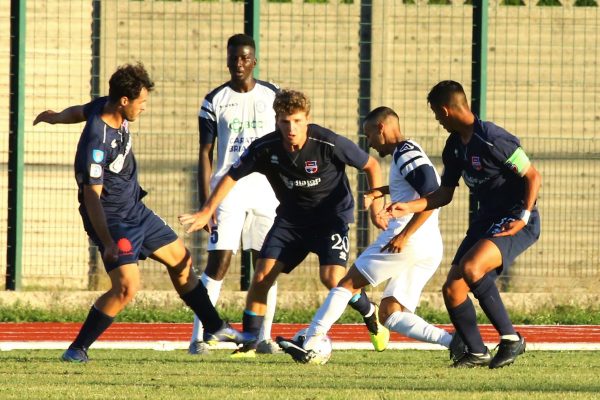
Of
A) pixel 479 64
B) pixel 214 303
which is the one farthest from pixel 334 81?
pixel 214 303

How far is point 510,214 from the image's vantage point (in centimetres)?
884

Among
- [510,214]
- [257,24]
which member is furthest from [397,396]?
[257,24]

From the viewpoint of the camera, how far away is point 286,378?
793 cm

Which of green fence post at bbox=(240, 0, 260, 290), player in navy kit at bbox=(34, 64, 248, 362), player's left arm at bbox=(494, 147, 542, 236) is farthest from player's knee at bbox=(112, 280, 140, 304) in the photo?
green fence post at bbox=(240, 0, 260, 290)

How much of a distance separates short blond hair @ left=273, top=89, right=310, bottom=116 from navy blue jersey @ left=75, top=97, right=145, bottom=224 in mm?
1048

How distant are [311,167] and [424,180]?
0.78m

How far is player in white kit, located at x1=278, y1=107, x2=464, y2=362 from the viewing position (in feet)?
29.9

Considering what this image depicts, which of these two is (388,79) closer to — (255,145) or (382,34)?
(382,34)

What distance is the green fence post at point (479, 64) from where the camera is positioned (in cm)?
1495

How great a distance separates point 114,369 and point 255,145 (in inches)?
74.8

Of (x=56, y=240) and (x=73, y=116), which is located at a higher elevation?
(x=73, y=116)

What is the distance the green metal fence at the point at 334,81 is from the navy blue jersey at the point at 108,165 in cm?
579

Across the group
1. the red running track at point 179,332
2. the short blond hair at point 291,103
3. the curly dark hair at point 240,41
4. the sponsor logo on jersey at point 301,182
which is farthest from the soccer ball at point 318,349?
the red running track at point 179,332

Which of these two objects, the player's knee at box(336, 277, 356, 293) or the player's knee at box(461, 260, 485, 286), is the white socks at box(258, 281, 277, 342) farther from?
the player's knee at box(461, 260, 485, 286)
